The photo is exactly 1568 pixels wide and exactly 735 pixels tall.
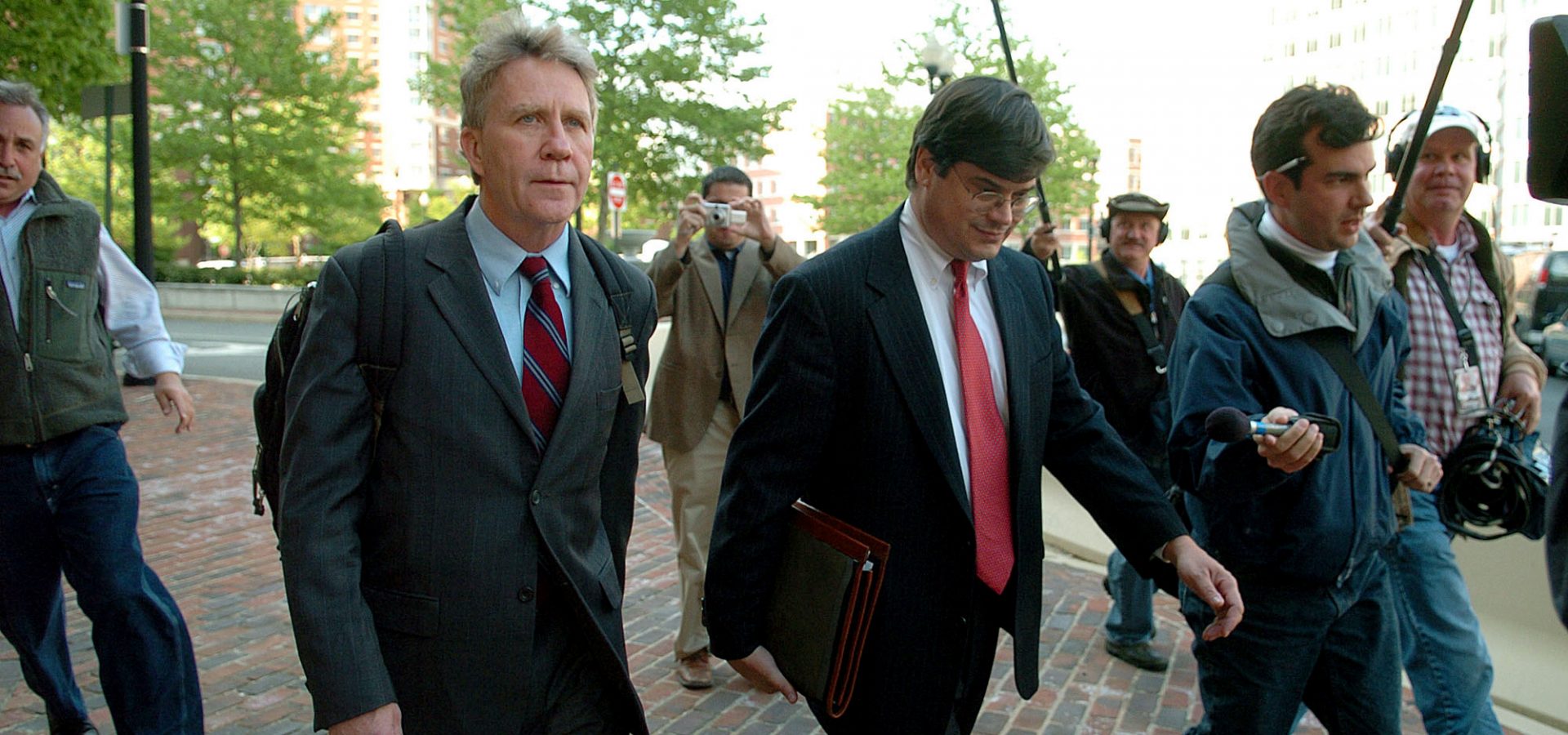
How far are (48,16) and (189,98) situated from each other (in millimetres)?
21806

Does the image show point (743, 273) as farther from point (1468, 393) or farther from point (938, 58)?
point (1468, 393)

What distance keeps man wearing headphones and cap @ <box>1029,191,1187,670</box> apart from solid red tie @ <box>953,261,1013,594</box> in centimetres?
281

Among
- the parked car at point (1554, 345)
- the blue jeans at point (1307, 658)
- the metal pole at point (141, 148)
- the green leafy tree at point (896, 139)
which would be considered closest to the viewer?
the blue jeans at point (1307, 658)

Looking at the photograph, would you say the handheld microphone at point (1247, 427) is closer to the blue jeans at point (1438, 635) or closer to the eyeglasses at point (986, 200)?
the eyeglasses at point (986, 200)

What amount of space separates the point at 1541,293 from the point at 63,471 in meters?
22.3

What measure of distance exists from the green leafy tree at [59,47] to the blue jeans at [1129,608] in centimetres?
924

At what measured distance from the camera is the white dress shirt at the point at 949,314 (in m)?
2.40

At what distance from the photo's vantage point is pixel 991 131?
2287mm

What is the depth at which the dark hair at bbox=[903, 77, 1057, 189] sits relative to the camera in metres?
2.29

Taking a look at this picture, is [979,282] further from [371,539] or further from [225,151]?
[225,151]

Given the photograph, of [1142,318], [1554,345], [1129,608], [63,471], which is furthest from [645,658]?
[1554,345]

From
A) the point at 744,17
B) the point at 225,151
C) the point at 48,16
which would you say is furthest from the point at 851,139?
the point at 48,16

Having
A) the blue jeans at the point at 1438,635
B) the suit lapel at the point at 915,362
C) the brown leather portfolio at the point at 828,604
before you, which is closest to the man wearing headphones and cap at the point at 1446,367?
the blue jeans at the point at 1438,635

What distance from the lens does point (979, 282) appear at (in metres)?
2.53
